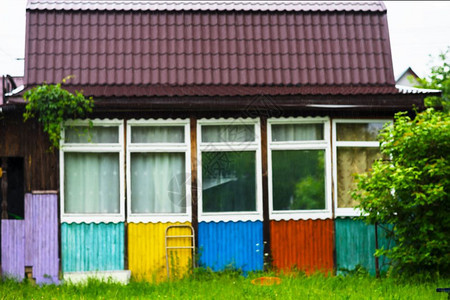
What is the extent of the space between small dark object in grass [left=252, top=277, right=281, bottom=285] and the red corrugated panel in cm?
98

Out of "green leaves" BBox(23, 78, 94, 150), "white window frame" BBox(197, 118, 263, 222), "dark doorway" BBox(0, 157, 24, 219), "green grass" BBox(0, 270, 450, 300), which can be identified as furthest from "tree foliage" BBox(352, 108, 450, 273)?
"dark doorway" BBox(0, 157, 24, 219)

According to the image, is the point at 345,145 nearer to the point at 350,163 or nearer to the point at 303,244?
the point at 350,163

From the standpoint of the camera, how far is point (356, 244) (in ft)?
39.6

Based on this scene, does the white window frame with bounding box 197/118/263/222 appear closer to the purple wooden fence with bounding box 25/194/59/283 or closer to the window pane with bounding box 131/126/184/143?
the window pane with bounding box 131/126/184/143

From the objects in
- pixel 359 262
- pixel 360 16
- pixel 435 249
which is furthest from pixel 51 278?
pixel 360 16

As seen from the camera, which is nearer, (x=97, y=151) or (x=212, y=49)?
(x=97, y=151)

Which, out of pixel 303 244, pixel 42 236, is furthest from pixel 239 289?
pixel 42 236

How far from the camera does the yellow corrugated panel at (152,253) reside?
11781 mm

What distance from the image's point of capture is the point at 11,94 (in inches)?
454

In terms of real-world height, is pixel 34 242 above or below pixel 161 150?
below

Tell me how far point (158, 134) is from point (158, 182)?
0.88m

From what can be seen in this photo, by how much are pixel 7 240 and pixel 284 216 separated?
16.0 ft

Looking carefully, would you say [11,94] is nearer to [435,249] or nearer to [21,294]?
[21,294]

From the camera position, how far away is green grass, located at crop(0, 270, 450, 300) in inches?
377
